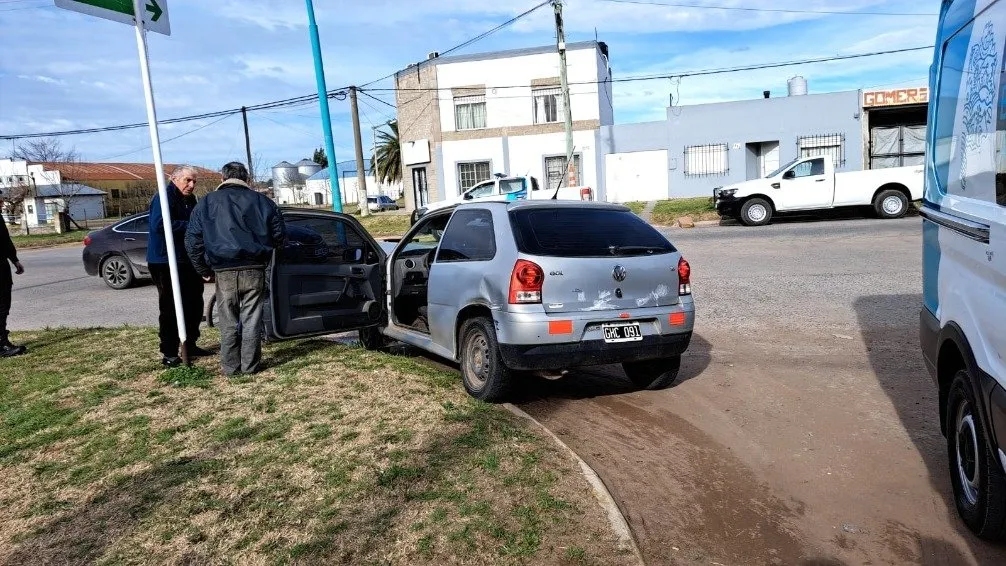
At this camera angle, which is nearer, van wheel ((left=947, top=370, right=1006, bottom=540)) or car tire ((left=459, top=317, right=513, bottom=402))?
van wheel ((left=947, top=370, right=1006, bottom=540))

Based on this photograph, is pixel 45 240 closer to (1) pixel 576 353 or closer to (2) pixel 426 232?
(2) pixel 426 232

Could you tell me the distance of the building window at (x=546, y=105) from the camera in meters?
31.0

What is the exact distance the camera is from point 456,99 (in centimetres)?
3189

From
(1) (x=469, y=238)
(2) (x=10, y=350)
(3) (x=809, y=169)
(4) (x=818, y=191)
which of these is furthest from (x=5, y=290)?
(3) (x=809, y=169)

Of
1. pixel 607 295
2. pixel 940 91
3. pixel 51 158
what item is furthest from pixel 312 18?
pixel 51 158

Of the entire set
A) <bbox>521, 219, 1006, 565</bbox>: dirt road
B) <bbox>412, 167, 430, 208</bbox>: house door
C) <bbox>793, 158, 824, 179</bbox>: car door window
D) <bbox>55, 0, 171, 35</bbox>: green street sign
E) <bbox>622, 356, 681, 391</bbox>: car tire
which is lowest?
<bbox>521, 219, 1006, 565</bbox>: dirt road

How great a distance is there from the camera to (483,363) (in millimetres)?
5680

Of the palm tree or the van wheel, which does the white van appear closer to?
the van wheel

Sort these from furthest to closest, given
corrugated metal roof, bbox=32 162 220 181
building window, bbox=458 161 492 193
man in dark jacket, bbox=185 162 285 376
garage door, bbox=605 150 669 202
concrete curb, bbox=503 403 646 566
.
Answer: corrugated metal roof, bbox=32 162 220 181 < building window, bbox=458 161 492 193 < garage door, bbox=605 150 669 202 < man in dark jacket, bbox=185 162 285 376 < concrete curb, bbox=503 403 646 566

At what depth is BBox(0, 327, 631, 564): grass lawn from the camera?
3363mm

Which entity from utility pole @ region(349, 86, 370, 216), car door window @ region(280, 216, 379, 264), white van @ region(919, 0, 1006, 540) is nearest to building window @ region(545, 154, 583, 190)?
utility pole @ region(349, 86, 370, 216)

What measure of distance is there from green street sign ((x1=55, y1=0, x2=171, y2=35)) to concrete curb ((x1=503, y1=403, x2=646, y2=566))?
460cm

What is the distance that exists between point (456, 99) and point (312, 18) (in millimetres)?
14741

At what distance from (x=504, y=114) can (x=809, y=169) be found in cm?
1492
